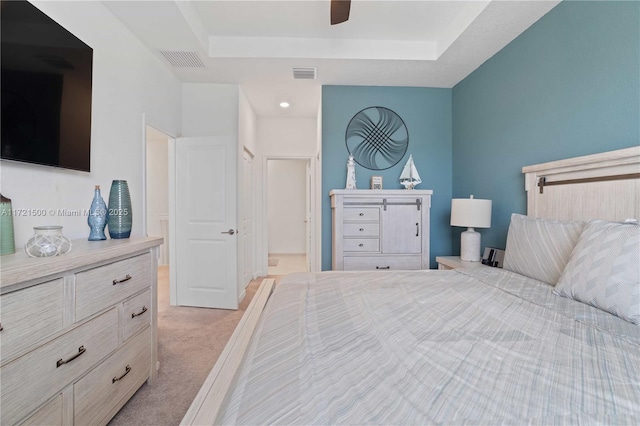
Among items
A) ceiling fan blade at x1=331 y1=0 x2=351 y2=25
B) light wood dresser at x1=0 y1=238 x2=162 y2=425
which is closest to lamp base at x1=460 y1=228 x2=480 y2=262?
ceiling fan blade at x1=331 y1=0 x2=351 y2=25

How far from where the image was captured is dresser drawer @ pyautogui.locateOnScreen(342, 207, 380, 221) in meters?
2.97

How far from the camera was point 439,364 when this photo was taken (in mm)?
766

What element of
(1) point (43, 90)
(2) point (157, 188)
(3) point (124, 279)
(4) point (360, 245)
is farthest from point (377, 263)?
(2) point (157, 188)

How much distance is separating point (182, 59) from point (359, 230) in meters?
2.42

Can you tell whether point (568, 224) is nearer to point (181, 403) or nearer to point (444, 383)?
point (444, 383)

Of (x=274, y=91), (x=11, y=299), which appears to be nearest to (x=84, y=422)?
(x=11, y=299)

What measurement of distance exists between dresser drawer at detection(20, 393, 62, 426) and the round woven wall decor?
3082 millimetres

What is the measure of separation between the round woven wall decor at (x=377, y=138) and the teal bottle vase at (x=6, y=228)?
9.47 ft

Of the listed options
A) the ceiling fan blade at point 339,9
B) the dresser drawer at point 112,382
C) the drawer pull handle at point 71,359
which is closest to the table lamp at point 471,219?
the ceiling fan blade at point 339,9

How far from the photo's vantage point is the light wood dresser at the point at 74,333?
3.14ft

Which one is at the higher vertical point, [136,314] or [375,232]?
[375,232]

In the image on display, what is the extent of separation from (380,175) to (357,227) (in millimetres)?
857

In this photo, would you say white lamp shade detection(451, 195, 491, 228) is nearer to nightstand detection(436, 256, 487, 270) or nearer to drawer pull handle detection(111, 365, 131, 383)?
nightstand detection(436, 256, 487, 270)

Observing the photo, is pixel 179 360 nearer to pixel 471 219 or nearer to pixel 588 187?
pixel 471 219
